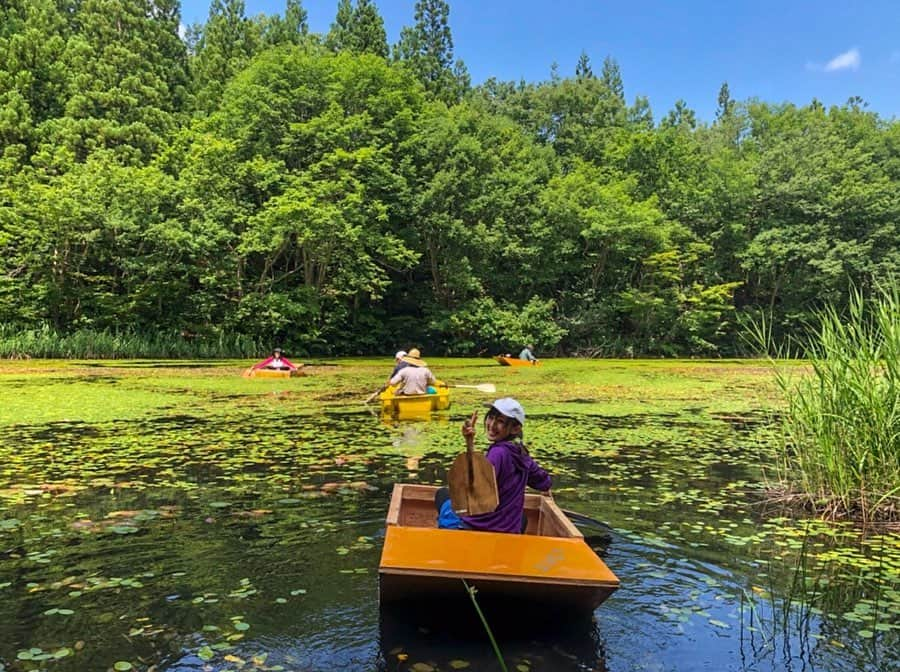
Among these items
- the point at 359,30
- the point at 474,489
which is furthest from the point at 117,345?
the point at 359,30

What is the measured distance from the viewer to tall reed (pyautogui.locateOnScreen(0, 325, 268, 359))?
2191cm

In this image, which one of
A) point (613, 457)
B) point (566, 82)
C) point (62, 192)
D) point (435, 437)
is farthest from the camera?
point (566, 82)

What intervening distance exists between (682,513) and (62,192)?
23.9 meters

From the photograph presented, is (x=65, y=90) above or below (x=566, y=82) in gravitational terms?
below

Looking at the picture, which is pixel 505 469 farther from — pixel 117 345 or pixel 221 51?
pixel 221 51

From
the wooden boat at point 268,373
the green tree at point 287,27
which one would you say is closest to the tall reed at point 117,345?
the wooden boat at point 268,373

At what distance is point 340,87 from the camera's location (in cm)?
2741

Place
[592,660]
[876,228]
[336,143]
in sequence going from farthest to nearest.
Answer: [876,228] < [336,143] < [592,660]

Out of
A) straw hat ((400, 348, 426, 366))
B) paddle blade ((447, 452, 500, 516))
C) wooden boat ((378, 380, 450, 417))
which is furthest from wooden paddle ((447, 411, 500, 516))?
straw hat ((400, 348, 426, 366))

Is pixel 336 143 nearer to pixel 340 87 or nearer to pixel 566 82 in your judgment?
pixel 340 87

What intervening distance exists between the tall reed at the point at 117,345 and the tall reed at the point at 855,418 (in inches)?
837

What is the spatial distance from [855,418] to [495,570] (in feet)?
11.2

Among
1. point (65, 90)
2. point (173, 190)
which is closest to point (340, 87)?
point (173, 190)

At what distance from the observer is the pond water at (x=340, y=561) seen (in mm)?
3166
